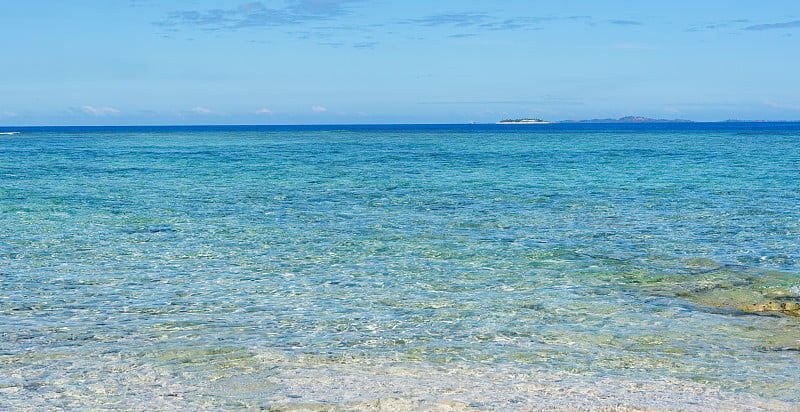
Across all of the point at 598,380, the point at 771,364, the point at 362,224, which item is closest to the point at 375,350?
the point at 598,380

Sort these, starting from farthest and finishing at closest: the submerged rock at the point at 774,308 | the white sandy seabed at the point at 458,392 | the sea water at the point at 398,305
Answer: the submerged rock at the point at 774,308 → the sea water at the point at 398,305 → the white sandy seabed at the point at 458,392

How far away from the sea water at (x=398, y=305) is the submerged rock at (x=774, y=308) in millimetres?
277

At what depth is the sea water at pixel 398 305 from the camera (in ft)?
26.5

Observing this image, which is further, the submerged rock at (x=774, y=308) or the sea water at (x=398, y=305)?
the submerged rock at (x=774, y=308)

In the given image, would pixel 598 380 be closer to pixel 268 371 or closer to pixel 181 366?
pixel 268 371

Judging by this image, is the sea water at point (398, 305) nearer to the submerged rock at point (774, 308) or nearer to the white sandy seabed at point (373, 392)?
the white sandy seabed at point (373, 392)

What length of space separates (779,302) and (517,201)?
13.9 meters

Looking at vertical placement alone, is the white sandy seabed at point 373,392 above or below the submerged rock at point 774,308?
below

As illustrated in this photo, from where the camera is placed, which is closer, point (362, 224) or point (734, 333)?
point (734, 333)

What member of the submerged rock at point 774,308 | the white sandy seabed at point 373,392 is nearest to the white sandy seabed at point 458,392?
the white sandy seabed at point 373,392

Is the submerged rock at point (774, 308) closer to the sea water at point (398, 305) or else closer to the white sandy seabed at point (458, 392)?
the sea water at point (398, 305)

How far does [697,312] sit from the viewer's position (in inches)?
439

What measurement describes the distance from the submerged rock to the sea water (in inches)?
10.9

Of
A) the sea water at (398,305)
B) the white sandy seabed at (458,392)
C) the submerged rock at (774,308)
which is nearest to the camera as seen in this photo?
the white sandy seabed at (458,392)
